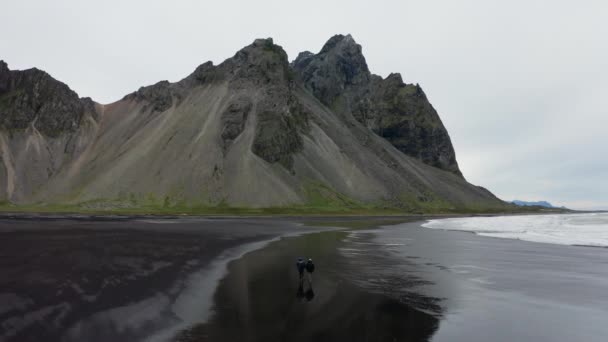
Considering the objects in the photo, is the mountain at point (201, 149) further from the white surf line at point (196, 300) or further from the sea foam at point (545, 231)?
the white surf line at point (196, 300)

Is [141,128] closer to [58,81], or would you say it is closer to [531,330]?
[58,81]

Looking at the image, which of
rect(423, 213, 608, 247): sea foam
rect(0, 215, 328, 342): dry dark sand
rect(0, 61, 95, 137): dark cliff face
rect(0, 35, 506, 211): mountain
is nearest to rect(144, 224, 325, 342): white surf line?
rect(0, 215, 328, 342): dry dark sand

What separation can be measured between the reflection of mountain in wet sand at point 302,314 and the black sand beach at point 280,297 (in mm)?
52

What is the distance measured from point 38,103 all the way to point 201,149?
298ft

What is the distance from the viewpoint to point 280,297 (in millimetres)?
17281

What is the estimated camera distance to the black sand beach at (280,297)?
40.5 feet

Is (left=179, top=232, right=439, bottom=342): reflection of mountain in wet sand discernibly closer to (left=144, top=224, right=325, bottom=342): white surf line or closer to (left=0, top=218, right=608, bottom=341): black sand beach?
(left=0, top=218, right=608, bottom=341): black sand beach

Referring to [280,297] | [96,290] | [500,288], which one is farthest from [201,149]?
[500,288]

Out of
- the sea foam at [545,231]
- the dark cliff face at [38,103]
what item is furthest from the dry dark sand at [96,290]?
the dark cliff face at [38,103]

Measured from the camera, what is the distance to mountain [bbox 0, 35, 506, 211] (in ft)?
426

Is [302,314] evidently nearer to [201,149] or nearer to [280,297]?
[280,297]

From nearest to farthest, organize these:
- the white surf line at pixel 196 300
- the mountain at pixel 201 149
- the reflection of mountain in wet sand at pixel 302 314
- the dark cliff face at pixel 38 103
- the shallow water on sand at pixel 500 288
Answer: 1. the reflection of mountain in wet sand at pixel 302 314
2. the white surf line at pixel 196 300
3. the shallow water on sand at pixel 500 288
4. the mountain at pixel 201 149
5. the dark cliff face at pixel 38 103

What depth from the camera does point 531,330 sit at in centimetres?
1330

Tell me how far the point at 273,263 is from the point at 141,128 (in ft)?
506
